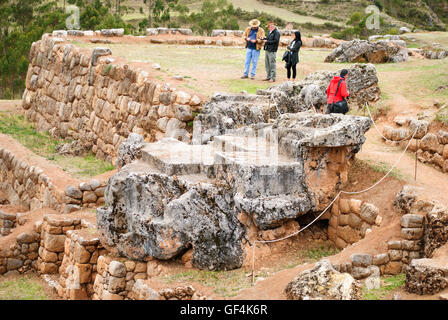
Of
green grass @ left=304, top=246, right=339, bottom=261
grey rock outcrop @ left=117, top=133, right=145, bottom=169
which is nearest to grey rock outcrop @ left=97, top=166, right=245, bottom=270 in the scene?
green grass @ left=304, top=246, right=339, bottom=261

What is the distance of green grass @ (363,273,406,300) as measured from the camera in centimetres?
982

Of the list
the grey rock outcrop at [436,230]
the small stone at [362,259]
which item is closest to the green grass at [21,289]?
the small stone at [362,259]

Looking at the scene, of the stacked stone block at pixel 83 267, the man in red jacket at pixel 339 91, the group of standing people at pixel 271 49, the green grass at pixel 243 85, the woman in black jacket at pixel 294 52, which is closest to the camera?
the stacked stone block at pixel 83 267

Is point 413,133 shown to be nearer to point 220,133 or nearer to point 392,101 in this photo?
point 392,101

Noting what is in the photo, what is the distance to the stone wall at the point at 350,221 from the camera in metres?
11.9

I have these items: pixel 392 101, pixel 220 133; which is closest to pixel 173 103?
pixel 220 133

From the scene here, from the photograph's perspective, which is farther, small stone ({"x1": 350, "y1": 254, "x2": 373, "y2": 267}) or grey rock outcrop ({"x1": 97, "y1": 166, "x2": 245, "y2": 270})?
grey rock outcrop ({"x1": 97, "y1": 166, "x2": 245, "y2": 270})

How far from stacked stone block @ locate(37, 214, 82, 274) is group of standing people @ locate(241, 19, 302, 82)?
684 cm

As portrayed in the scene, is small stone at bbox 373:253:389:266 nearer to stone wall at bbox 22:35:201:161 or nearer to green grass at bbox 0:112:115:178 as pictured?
stone wall at bbox 22:35:201:161

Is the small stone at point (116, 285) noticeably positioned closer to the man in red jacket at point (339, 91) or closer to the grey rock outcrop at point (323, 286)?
the grey rock outcrop at point (323, 286)

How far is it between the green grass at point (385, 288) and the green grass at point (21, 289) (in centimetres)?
713

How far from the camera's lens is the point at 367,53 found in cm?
2264

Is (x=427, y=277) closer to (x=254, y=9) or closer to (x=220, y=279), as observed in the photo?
(x=220, y=279)
